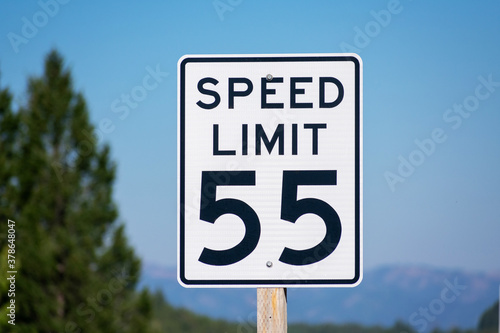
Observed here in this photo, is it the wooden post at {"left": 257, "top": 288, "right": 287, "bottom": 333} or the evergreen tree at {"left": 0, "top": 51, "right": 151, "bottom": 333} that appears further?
the evergreen tree at {"left": 0, "top": 51, "right": 151, "bottom": 333}

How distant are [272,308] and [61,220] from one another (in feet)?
97.5

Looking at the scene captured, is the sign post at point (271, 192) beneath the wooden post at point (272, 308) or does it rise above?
above

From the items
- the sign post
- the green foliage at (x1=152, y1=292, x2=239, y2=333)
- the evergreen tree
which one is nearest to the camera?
the sign post

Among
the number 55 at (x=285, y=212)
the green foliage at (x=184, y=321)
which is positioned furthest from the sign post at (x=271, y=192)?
the green foliage at (x=184, y=321)

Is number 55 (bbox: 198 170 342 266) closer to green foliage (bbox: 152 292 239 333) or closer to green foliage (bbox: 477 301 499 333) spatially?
green foliage (bbox: 477 301 499 333)

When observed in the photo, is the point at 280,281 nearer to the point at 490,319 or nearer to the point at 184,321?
the point at 490,319

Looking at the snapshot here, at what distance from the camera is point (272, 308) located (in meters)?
2.50

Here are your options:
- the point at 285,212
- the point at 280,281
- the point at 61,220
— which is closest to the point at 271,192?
the point at 285,212

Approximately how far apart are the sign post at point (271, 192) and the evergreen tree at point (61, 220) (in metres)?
27.2

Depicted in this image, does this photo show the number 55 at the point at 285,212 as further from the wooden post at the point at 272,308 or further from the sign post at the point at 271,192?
the wooden post at the point at 272,308

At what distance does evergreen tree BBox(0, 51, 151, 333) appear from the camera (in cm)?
2956

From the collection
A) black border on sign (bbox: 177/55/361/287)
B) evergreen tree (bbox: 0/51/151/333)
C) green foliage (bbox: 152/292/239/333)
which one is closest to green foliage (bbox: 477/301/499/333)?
black border on sign (bbox: 177/55/361/287)

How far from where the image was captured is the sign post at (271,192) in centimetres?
250

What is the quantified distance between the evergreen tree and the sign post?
2723 centimetres
